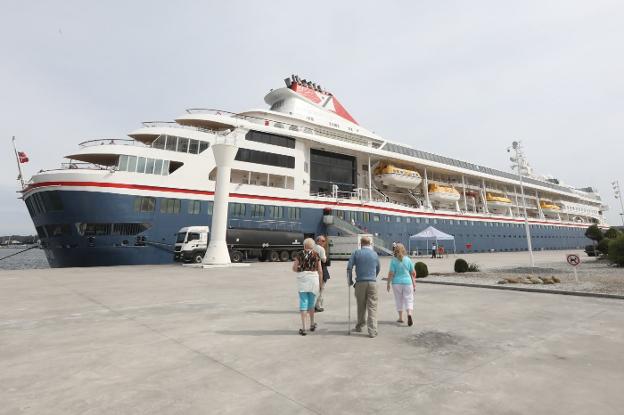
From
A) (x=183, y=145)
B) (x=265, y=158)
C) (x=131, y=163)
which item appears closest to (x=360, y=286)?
(x=131, y=163)

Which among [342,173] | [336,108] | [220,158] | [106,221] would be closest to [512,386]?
[220,158]

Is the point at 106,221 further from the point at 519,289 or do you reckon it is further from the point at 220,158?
the point at 519,289

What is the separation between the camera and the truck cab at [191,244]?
74.7 ft

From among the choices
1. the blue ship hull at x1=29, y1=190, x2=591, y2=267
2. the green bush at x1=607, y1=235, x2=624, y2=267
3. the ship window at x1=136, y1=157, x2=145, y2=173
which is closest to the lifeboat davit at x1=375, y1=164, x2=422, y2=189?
the blue ship hull at x1=29, y1=190, x2=591, y2=267

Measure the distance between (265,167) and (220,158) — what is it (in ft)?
31.2

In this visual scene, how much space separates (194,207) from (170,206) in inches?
72.2

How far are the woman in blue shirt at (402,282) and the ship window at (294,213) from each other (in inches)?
950

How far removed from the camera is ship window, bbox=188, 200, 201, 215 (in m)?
25.3

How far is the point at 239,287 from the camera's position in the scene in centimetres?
1155

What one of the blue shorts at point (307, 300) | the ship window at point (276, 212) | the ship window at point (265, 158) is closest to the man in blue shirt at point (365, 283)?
the blue shorts at point (307, 300)

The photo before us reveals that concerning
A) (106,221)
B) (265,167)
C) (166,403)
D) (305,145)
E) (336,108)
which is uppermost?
(336,108)

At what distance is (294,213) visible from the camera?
31.0 metres

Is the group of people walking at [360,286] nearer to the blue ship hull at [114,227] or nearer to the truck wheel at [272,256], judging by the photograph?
the blue ship hull at [114,227]

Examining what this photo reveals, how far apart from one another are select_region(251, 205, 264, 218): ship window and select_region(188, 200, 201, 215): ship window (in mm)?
4688
